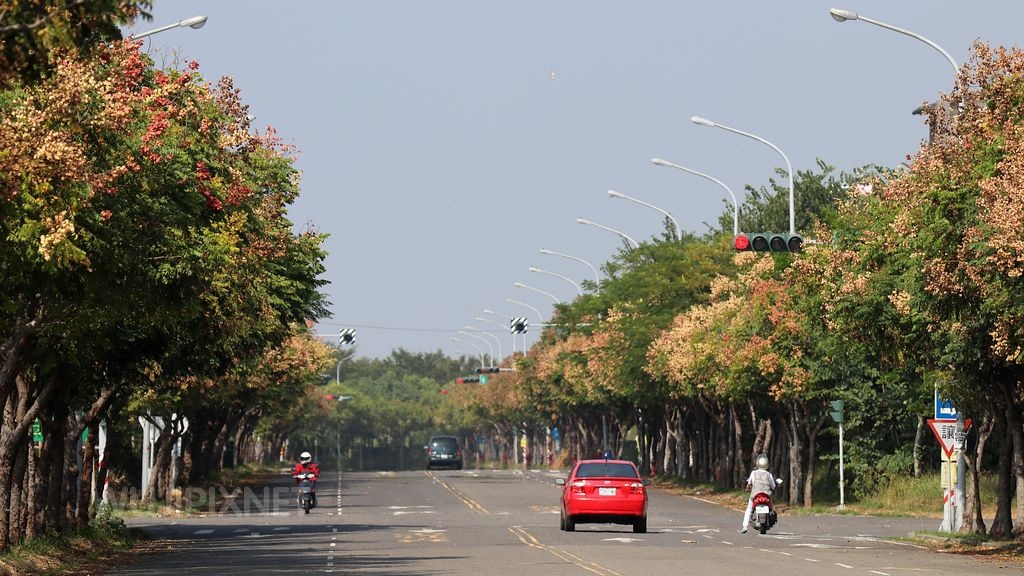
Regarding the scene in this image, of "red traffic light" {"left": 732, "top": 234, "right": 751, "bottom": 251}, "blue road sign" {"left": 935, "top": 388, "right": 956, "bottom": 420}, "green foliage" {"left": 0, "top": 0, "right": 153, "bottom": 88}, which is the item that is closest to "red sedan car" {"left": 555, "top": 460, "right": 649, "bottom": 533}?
"red traffic light" {"left": 732, "top": 234, "right": 751, "bottom": 251}

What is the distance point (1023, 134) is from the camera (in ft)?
76.3

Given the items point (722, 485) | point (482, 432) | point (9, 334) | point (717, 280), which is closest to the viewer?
point (9, 334)

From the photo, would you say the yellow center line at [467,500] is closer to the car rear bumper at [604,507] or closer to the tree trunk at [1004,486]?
the car rear bumper at [604,507]

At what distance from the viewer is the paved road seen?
2584 cm

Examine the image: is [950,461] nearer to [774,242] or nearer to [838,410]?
[774,242]

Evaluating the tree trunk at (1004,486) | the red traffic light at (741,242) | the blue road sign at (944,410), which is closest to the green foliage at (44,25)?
the red traffic light at (741,242)

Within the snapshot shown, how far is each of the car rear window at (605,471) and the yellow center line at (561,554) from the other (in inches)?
71.0

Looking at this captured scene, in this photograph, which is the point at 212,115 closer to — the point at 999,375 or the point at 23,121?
the point at 23,121

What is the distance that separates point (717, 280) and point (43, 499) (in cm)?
3232

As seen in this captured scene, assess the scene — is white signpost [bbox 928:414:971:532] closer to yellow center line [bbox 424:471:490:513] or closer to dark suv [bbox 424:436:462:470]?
yellow center line [bbox 424:471:490:513]

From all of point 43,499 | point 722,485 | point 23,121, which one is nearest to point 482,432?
point 722,485

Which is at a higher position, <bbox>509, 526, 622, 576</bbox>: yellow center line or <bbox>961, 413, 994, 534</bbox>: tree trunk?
<bbox>961, 413, 994, 534</bbox>: tree trunk

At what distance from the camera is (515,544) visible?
107 feet

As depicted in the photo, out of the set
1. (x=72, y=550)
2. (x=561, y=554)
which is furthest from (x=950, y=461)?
(x=72, y=550)
